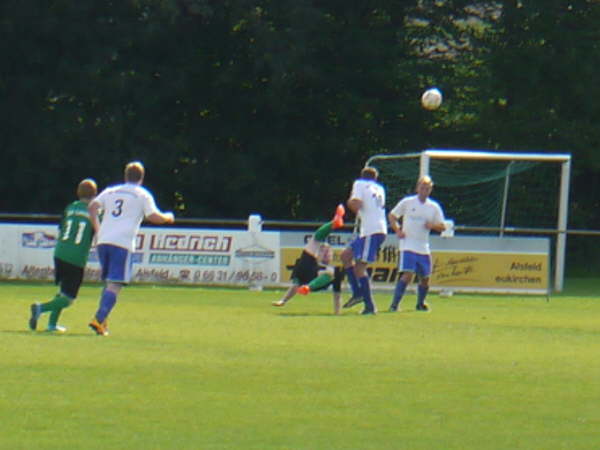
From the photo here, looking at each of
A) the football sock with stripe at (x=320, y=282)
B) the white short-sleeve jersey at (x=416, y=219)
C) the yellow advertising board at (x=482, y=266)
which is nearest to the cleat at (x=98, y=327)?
the football sock with stripe at (x=320, y=282)

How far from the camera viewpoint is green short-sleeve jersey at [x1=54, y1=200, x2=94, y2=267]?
1565 cm

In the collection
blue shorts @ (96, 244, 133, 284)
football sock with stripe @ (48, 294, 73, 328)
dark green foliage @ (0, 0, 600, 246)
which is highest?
dark green foliage @ (0, 0, 600, 246)

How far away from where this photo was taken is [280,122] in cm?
4234

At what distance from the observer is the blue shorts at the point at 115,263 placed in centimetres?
1565

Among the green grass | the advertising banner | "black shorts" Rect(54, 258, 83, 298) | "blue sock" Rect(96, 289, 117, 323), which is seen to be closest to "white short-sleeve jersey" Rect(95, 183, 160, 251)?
"black shorts" Rect(54, 258, 83, 298)

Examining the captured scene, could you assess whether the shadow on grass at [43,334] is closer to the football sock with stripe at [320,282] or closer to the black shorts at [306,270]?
the black shorts at [306,270]

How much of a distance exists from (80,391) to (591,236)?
32188 mm

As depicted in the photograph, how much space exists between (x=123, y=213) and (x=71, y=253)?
2.22 feet

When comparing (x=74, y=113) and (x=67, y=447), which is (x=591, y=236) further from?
(x=67, y=447)

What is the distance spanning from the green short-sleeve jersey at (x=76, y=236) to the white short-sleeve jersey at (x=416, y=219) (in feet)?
20.6

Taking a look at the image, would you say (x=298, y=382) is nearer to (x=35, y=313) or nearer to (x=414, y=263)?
(x=35, y=313)

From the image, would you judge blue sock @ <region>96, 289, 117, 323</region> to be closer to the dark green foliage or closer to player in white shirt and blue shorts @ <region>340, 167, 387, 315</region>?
player in white shirt and blue shorts @ <region>340, 167, 387, 315</region>

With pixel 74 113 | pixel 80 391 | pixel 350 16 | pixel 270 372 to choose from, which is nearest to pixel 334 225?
pixel 270 372

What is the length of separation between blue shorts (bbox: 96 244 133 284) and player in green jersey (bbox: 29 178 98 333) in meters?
0.19
